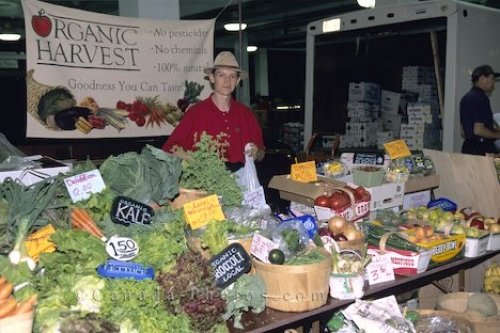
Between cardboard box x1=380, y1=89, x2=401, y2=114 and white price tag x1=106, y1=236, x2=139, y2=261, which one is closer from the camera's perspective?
white price tag x1=106, y1=236, x2=139, y2=261

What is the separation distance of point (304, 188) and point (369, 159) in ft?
2.42

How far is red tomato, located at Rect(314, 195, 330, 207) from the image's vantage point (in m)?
3.32

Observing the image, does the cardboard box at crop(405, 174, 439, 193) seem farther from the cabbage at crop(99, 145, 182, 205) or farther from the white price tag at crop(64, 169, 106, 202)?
the white price tag at crop(64, 169, 106, 202)

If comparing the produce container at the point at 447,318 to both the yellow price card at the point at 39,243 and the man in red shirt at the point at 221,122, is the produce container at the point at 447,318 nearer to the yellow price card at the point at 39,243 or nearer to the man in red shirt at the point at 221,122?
the man in red shirt at the point at 221,122

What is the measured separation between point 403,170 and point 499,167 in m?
0.78

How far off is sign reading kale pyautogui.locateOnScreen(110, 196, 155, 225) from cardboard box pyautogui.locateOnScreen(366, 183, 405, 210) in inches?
73.5

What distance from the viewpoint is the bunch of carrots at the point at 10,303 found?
1728mm

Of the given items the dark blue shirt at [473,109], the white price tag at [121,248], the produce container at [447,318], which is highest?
the dark blue shirt at [473,109]

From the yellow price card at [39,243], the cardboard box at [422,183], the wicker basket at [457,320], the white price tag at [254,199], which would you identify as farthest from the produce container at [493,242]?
the yellow price card at [39,243]

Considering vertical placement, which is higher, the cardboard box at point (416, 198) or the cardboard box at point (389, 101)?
the cardboard box at point (389, 101)

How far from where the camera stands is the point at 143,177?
2.52 m

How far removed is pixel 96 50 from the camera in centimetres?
462

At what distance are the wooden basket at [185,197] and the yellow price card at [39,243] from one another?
651 millimetres

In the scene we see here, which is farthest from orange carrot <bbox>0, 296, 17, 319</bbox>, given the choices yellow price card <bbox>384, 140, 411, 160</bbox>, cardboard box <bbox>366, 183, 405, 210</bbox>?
yellow price card <bbox>384, 140, 411, 160</bbox>
